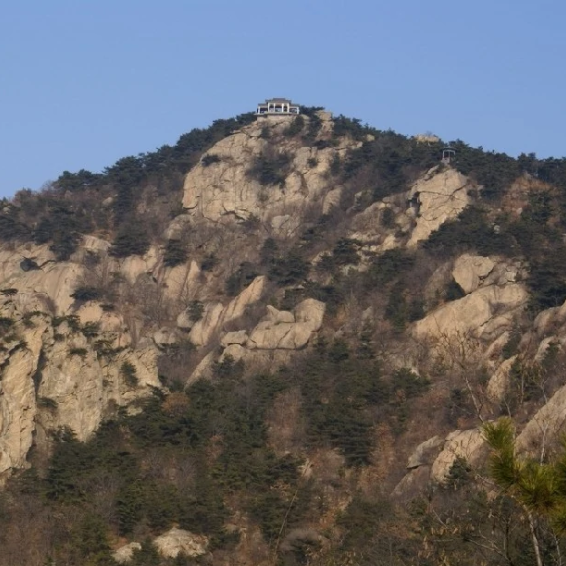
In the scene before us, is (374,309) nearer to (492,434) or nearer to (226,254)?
(226,254)

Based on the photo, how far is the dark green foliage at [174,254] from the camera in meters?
74.5

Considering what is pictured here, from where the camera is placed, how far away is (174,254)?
74.4 m

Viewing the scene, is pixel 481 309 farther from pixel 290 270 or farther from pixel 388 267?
pixel 290 270

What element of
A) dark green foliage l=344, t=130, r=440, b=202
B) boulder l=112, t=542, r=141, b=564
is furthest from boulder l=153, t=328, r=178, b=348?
boulder l=112, t=542, r=141, b=564

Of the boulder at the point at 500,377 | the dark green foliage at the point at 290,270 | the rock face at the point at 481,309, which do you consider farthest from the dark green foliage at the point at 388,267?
the boulder at the point at 500,377

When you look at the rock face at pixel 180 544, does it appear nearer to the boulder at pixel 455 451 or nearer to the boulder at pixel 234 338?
the boulder at pixel 455 451

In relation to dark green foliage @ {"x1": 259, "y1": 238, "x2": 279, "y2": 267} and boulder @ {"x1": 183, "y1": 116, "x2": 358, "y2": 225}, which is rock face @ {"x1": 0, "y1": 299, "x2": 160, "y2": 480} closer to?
dark green foliage @ {"x1": 259, "y1": 238, "x2": 279, "y2": 267}

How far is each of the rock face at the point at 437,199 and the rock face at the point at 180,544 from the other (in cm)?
2943

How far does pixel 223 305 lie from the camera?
70.4m

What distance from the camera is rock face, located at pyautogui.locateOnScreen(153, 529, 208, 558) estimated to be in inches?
1654

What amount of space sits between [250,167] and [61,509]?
40.9m

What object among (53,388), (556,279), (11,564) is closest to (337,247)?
(556,279)

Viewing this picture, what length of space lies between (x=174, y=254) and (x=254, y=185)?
8.54m

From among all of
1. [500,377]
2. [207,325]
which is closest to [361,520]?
[500,377]
